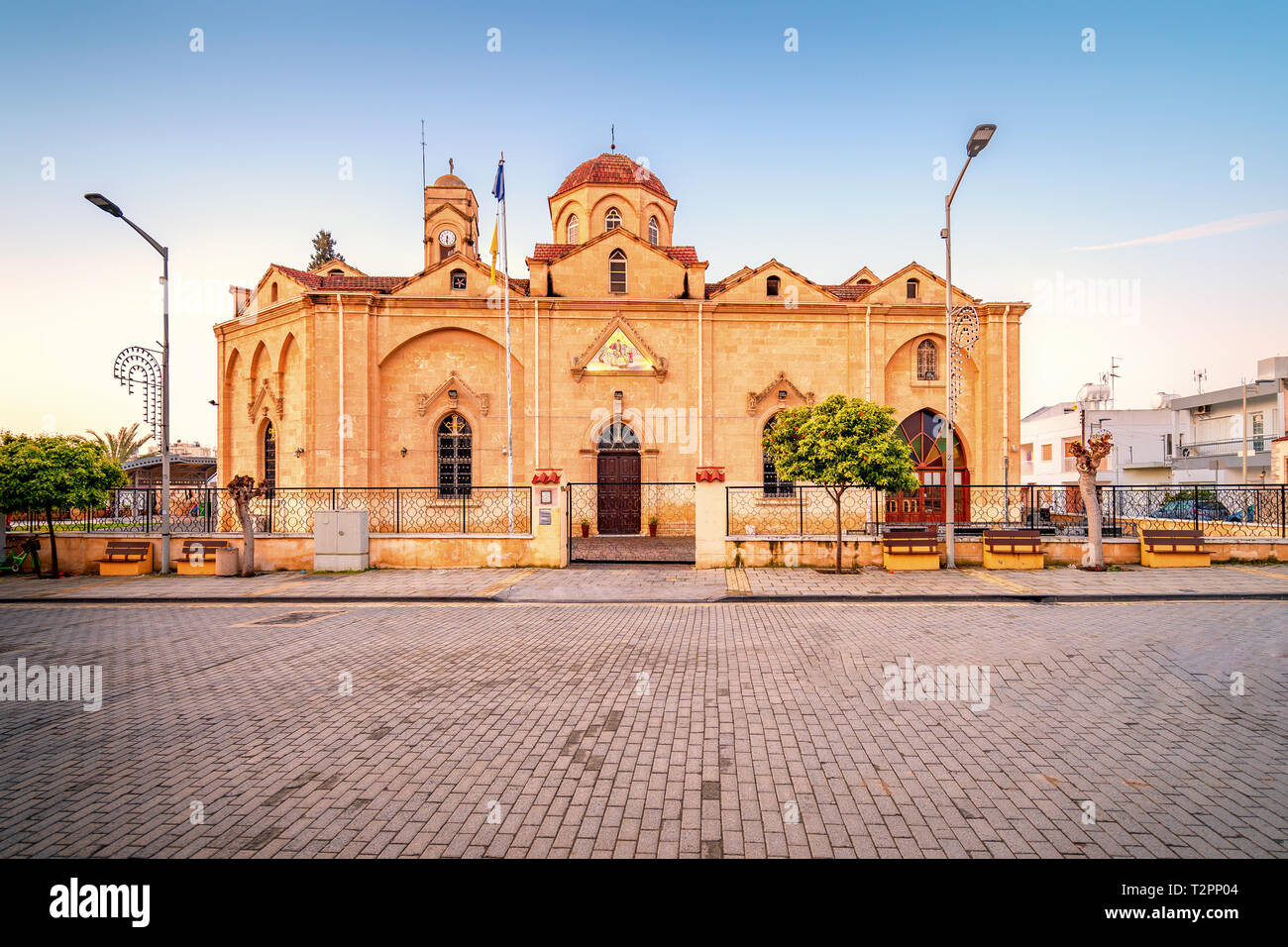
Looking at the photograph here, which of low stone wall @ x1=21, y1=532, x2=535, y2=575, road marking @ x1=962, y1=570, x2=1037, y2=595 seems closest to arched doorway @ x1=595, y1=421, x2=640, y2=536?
low stone wall @ x1=21, y1=532, x2=535, y2=575

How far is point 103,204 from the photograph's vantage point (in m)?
14.7

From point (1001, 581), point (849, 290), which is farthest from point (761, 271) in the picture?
point (1001, 581)

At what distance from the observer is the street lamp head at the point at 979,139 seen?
12945 millimetres

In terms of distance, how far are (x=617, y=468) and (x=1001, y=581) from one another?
15.3 meters

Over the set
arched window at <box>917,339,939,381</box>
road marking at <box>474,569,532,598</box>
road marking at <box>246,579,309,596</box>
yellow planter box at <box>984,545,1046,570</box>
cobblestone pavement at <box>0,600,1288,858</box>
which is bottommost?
road marking at <box>246,579,309,596</box>

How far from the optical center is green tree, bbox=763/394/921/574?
1505 centimetres

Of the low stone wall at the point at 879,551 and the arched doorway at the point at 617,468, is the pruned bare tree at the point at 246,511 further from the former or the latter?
the arched doorway at the point at 617,468

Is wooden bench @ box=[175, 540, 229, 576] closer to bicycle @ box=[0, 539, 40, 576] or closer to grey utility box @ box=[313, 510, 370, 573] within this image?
grey utility box @ box=[313, 510, 370, 573]

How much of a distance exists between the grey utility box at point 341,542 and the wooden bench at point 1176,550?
20.3 meters

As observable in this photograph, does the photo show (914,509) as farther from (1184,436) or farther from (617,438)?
(1184,436)

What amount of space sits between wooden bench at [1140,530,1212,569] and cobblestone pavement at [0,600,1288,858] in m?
7.17

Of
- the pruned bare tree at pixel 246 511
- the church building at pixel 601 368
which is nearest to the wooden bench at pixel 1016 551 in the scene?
the church building at pixel 601 368

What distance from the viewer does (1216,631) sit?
9.01 metres
